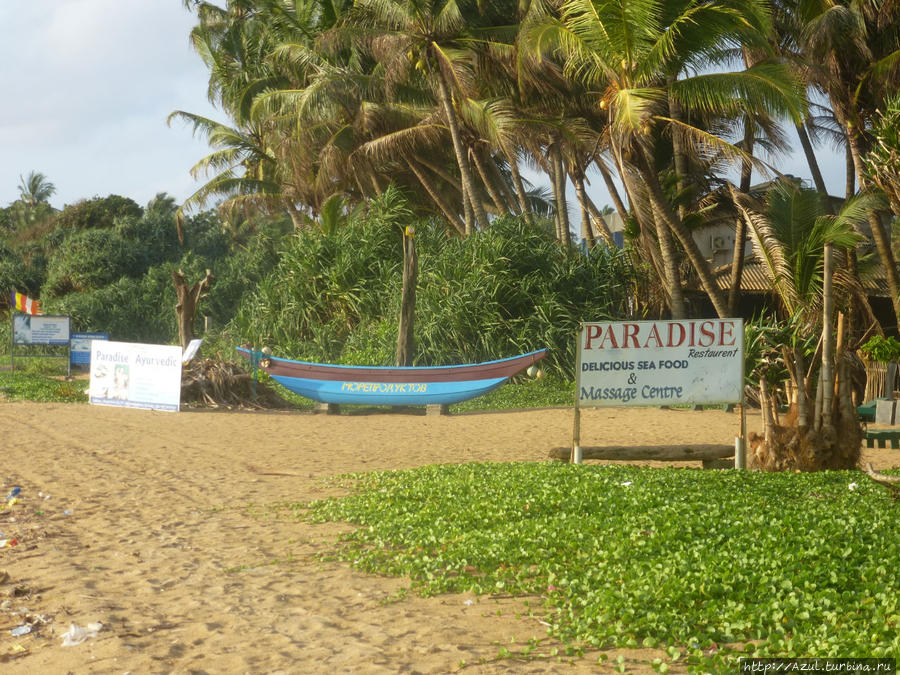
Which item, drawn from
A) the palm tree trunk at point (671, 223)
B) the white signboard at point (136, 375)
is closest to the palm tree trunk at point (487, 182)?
the palm tree trunk at point (671, 223)

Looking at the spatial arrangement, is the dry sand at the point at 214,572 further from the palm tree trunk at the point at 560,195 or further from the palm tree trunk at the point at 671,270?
the palm tree trunk at the point at 560,195

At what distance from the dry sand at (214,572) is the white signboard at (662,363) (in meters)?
2.11

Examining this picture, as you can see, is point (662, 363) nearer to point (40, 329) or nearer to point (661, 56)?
point (661, 56)

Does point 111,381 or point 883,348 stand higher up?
point 883,348

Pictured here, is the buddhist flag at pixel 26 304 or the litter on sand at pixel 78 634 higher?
the buddhist flag at pixel 26 304

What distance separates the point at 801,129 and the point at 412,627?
20086mm

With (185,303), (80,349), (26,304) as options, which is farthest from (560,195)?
(26,304)

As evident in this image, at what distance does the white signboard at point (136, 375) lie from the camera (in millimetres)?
15305

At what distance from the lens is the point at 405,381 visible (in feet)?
50.0

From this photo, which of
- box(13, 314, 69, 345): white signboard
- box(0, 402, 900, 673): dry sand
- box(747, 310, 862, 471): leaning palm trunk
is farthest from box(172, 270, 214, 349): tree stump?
box(747, 310, 862, 471): leaning palm trunk

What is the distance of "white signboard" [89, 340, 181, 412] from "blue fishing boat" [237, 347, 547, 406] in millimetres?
2142

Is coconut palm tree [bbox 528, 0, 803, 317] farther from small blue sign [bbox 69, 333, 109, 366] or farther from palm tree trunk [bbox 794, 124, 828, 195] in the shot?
small blue sign [bbox 69, 333, 109, 366]

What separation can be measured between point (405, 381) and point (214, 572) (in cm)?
999

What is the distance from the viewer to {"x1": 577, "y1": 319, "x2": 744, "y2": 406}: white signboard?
884 cm
